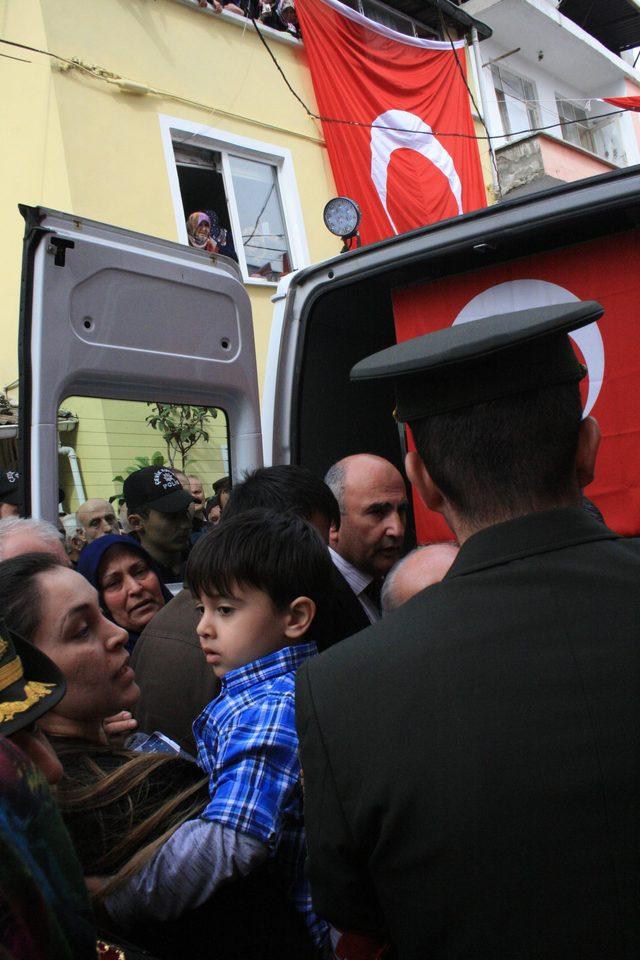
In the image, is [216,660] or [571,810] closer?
[571,810]

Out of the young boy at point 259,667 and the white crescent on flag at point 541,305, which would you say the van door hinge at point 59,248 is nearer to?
the young boy at point 259,667

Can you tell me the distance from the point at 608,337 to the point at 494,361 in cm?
219

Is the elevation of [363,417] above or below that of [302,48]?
below

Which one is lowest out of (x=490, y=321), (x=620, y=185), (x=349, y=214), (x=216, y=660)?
(x=216, y=660)

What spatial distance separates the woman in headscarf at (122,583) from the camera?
321 centimetres

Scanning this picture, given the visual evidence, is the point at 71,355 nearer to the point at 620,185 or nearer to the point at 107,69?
the point at 620,185

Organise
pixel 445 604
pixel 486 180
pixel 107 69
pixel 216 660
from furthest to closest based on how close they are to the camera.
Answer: pixel 486 180
pixel 107 69
pixel 216 660
pixel 445 604

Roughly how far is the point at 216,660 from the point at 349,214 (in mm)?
3037

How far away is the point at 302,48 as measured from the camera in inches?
471

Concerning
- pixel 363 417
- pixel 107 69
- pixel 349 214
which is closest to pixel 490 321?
pixel 363 417

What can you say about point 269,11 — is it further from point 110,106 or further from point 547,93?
point 547,93

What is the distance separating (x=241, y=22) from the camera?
11.1m

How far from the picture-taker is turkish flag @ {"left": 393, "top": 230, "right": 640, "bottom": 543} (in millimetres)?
3193

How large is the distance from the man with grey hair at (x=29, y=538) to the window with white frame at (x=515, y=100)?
50.7ft
